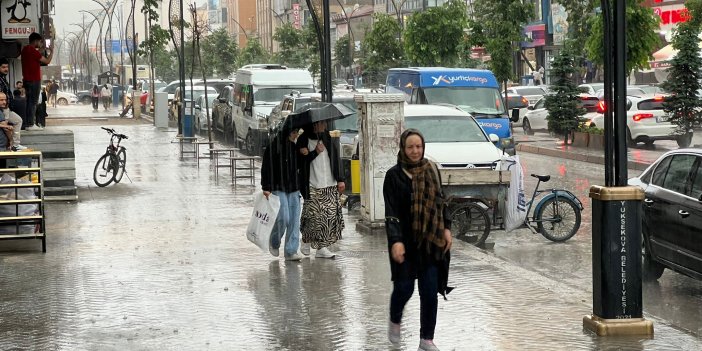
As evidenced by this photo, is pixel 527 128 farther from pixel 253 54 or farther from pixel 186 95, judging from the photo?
pixel 253 54

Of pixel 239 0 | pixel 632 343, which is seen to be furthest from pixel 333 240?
pixel 239 0

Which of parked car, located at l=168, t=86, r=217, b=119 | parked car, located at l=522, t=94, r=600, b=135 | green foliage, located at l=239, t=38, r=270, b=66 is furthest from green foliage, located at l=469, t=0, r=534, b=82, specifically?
green foliage, located at l=239, t=38, r=270, b=66

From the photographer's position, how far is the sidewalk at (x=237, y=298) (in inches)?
359

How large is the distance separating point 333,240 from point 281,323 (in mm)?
3481

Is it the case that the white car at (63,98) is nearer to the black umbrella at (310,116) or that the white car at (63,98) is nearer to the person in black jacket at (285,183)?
the person in black jacket at (285,183)

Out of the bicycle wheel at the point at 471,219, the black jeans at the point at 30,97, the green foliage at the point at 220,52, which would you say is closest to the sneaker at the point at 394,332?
the bicycle wheel at the point at 471,219

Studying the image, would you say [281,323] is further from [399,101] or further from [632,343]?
[399,101]

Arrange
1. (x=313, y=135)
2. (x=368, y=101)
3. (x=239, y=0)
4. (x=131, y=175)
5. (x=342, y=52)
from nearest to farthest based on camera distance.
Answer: (x=313, y=135) < (x=368, y=101) < (x=131, y=175) < (x=342, y=52) < (x=239, y=0)

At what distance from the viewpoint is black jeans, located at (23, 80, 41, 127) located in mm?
21891

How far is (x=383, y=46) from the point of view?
186 ft

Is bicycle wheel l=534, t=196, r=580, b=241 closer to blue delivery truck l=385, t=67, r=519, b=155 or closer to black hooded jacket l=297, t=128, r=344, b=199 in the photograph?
black hooded jacket l=297, t=128, r=344, b=199

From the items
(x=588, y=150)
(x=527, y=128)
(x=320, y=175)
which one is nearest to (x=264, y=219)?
(x=320, y=175)

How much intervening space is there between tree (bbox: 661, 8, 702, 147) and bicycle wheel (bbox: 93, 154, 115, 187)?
13.8 metres

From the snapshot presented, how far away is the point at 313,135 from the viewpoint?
507 inches
